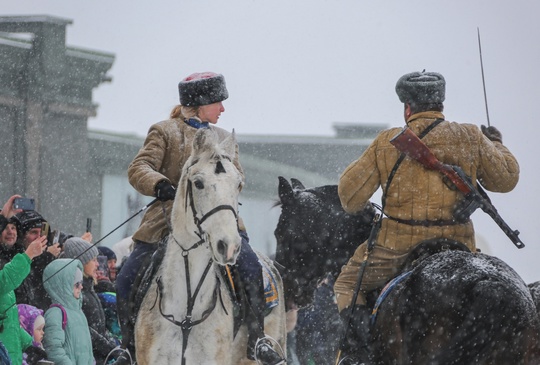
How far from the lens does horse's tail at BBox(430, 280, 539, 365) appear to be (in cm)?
674

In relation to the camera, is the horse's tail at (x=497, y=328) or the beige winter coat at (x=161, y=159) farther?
the beige winter coat at (x=161, y=159)

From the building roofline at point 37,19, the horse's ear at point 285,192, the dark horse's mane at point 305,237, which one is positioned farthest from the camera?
the building roofline at point 37,19

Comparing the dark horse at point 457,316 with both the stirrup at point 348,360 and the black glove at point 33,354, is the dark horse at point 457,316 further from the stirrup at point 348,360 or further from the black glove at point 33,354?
the black glove at point 33,354

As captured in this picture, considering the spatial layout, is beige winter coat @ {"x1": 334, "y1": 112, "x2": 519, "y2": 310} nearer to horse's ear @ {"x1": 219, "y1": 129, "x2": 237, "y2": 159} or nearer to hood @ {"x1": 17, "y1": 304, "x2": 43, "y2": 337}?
horse's ear @ {"x1": 219, "y1": 129, "x2": 237, "y2": 159}

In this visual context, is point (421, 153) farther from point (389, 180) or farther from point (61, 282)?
point (61, 282)

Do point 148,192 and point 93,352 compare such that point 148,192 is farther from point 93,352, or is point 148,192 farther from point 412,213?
point 93,352

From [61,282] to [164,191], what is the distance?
2.55 meters

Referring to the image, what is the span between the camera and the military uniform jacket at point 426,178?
7656 millimetres

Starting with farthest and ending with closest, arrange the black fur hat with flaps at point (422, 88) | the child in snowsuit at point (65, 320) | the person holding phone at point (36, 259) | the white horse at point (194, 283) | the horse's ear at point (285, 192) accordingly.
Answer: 1. the person holding phone at point (36, 259)
2. the child in snowsuit at point (65, 320)
3. the horse's ear at point (285, 192)
4. the black fur hat with flaps at point (422, 88)
5. the white horse at point (194, 283)

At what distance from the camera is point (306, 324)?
1318 centimetres

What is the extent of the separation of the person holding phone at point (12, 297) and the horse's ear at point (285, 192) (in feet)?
6.44

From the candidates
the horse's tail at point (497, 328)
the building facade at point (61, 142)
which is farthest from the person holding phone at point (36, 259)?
the building facade at point (61, 142)

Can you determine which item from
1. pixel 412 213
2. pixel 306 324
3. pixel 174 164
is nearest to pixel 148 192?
pixel 174 164

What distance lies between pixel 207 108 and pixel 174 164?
1.58ft
